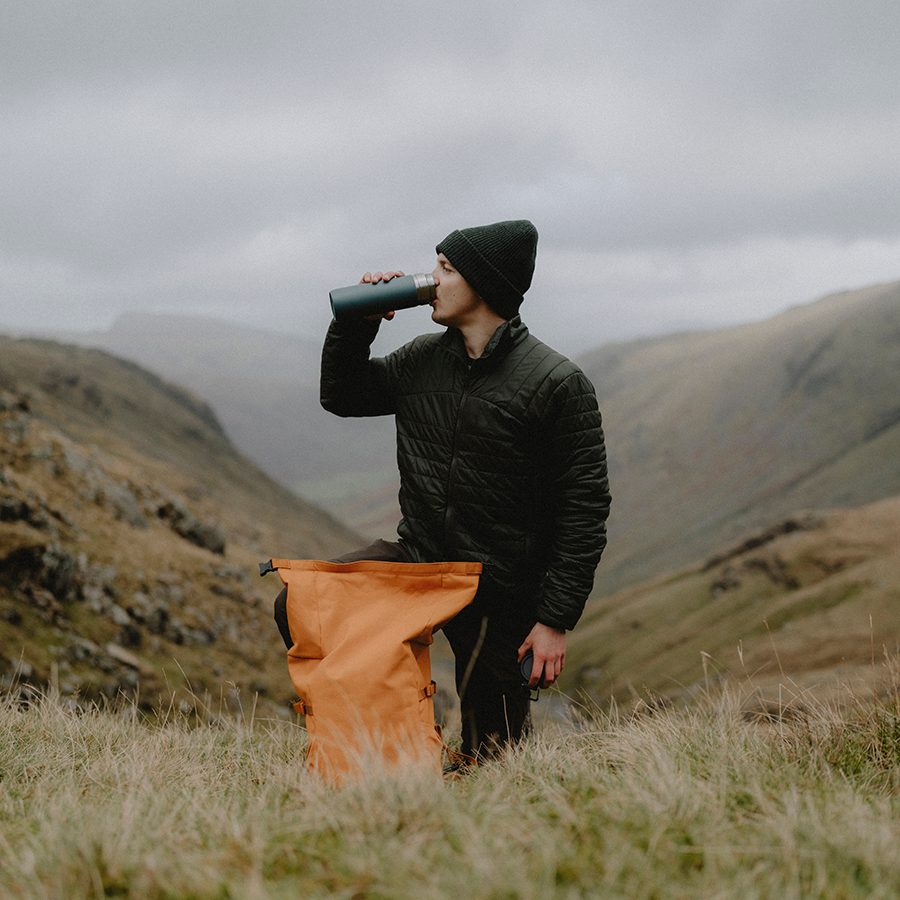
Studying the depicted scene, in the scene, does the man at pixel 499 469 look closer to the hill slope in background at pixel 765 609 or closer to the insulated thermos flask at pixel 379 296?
the insulated thermos flask at pixel 379 296

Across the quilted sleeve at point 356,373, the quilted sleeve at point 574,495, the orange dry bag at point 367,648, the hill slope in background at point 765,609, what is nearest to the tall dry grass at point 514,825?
the orange dry bag at point 367,648

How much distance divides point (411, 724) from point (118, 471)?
30678mm

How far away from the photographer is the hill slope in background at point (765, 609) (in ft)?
180

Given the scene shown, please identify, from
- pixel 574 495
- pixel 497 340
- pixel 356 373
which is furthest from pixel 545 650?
pixel 356 373

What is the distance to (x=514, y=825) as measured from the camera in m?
3.27

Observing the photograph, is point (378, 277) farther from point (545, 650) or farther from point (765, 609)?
point (765, 609)

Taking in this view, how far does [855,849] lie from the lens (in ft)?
9.77

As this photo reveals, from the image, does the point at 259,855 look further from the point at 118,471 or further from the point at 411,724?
the point at 118,471

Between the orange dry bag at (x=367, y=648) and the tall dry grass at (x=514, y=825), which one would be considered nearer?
the tall dry grass at (x=514, y=825)

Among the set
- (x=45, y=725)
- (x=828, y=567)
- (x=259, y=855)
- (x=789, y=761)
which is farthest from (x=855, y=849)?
(x=828, y=567)

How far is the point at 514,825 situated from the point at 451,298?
285 centimetres

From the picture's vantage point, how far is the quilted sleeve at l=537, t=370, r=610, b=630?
486cm

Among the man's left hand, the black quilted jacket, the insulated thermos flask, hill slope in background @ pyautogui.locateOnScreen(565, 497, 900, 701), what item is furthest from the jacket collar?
hill slope in background @ pyautogui.locateOnScreen(565, 497, 900, 701)

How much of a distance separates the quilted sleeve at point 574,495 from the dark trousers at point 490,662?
313 millimetres
